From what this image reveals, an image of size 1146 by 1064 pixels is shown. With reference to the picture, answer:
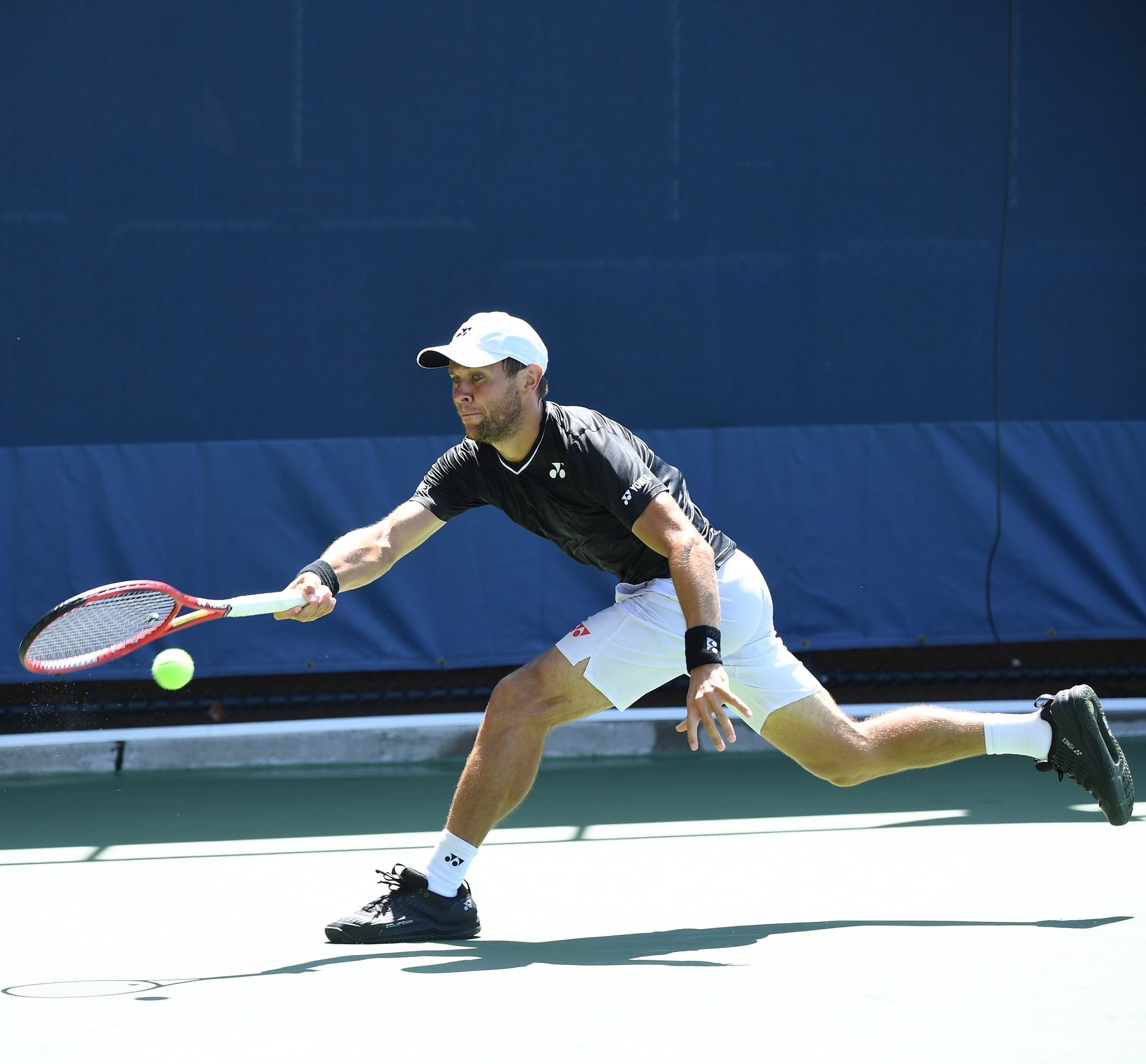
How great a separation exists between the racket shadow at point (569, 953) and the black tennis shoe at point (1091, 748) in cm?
32

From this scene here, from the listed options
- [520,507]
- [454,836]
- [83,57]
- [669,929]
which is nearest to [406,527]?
[520,507]

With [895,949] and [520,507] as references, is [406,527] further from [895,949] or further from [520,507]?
[895,949]

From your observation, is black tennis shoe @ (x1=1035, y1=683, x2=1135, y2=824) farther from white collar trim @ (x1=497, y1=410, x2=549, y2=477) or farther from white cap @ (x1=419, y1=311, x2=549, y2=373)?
white cap @ (x1=419, y1=311, x2=549, y2=373)

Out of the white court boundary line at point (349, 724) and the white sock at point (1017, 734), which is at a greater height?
the white court boundary line at point (349, 724)

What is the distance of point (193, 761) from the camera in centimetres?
635

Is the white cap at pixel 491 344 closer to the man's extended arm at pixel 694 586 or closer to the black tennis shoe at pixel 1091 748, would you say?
the man's extended arm at pixel 694 586

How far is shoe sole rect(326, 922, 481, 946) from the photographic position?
373 cm

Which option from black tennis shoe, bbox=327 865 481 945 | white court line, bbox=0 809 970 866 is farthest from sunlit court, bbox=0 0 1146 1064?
black tennis shoe, bbox=327 865 481 945

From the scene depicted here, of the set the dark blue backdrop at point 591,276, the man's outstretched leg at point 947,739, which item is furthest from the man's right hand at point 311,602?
the dark blue backdrop at point 591,276

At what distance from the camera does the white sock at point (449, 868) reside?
3766 mm

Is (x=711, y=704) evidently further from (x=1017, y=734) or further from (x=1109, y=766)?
(x=1109, y=766)

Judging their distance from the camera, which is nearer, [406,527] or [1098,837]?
[406,527]

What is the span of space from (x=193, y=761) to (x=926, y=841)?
114 inches

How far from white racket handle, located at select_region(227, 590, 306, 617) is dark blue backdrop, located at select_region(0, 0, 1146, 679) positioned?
2.66m
